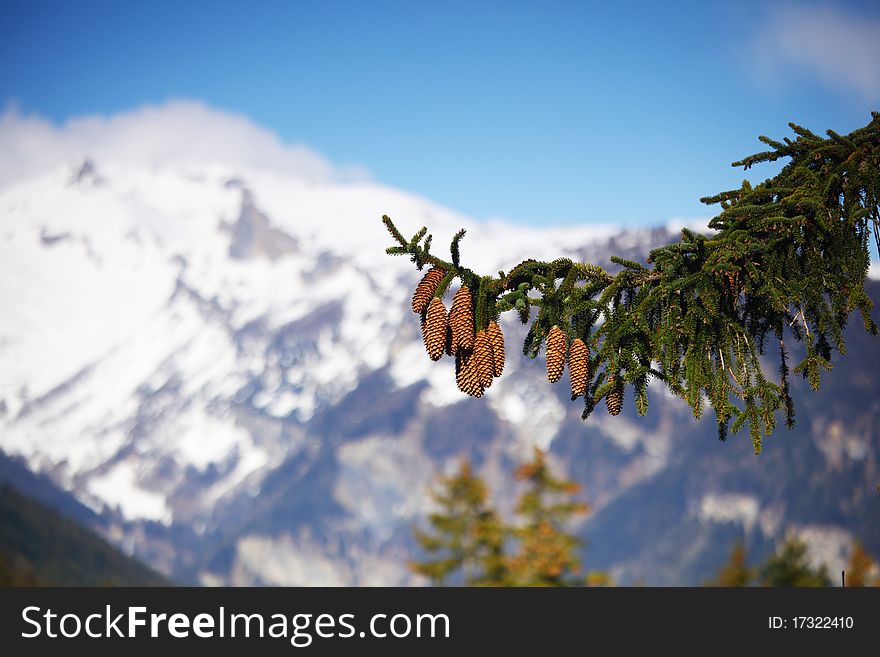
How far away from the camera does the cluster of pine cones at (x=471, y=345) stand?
21.1ft

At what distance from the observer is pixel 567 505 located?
41844 millimetres

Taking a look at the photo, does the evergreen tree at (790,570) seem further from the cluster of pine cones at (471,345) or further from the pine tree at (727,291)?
the cluster of pine cones at (471,345)

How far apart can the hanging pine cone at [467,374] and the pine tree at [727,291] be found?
1.07 feet

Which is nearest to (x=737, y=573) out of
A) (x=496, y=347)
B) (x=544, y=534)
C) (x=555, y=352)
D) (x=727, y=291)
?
(x=544, y=534)

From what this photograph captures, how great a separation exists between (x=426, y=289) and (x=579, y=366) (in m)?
1.13

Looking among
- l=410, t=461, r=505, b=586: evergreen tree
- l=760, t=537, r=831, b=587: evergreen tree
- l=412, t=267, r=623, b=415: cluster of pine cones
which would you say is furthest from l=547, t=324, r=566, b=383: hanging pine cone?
l=760, t=537, r=831, b=587: evergreen tree

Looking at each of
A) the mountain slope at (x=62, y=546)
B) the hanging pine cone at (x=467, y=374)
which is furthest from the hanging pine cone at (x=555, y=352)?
the mountain slope at (x=62, y=546)

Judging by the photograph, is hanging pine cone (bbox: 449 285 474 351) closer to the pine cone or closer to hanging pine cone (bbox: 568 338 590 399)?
the pine cone

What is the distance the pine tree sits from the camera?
23.2ft
